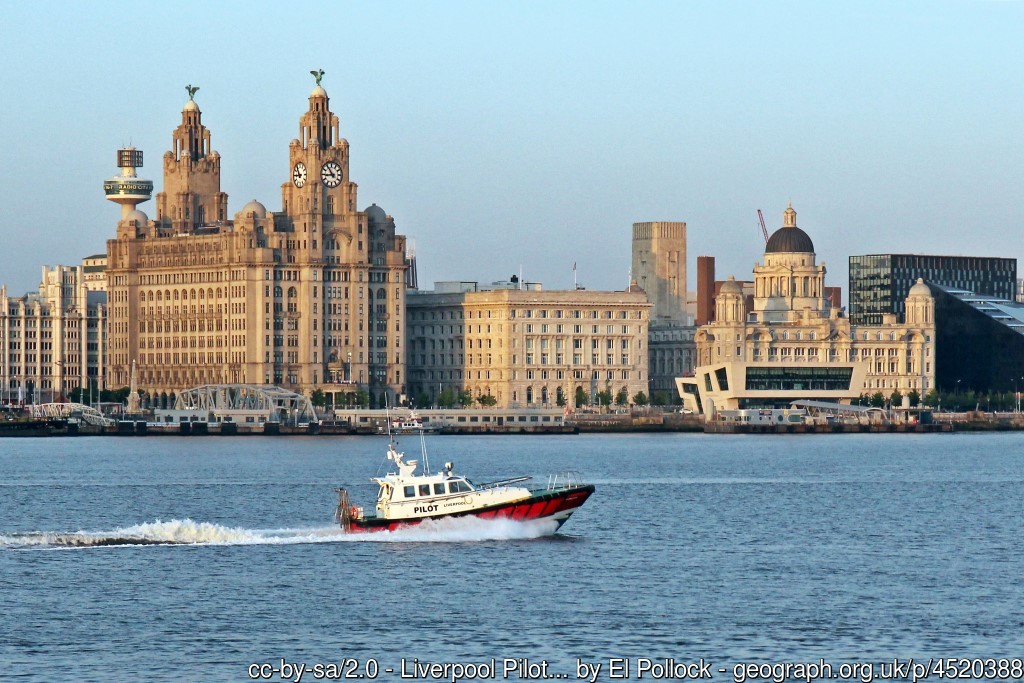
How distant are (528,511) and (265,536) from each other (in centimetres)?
1136

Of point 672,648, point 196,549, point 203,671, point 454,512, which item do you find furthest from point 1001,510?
point 203,671

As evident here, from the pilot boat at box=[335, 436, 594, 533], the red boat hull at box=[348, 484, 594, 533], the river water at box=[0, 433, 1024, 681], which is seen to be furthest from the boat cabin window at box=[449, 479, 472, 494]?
the river water at box=[0, 433, 1024, 681]

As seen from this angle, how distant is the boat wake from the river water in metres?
0.09

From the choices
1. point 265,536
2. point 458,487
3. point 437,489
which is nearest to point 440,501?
point 437,489

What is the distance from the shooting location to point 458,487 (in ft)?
319

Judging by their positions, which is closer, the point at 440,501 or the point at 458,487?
the point at 440,501

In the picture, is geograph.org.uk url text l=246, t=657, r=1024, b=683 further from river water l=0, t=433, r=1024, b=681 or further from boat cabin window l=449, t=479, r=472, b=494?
boat cabin window l=449, t=479, r=472, b=494

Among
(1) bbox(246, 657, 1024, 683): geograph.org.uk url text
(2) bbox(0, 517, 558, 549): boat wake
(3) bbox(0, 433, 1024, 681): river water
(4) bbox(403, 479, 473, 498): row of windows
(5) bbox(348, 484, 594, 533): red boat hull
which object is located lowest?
(1) bbox(246, 657, 1024, 683): geograph.org.uk url text

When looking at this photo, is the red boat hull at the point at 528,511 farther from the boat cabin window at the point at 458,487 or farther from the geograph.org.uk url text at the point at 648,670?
the geograph.org.uk url text at the point at 648,670

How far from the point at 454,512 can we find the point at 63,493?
47.6 m

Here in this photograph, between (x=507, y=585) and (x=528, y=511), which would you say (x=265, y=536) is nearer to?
(x=528, y=511)

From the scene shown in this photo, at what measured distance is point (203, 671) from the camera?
217 ft

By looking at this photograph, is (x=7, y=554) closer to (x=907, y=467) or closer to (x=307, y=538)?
(x=307, y=538)

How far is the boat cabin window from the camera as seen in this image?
97062 millimetres
